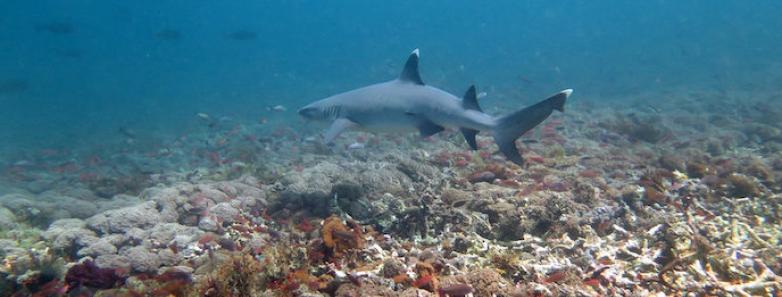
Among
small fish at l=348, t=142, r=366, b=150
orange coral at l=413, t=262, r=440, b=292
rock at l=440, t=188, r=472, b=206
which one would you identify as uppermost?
rock at l=440, t=188, r=472, b=206

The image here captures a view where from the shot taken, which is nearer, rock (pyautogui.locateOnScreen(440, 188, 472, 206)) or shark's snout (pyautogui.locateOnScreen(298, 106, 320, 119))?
rock (pyautogui.locateOnScreen(440, 188, 472, 206))

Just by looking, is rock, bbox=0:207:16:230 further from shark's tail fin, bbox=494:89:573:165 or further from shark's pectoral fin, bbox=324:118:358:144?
shark's tail fin, bbox=494:89:573:165

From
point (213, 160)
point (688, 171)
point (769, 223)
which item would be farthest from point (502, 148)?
point (213, 160)

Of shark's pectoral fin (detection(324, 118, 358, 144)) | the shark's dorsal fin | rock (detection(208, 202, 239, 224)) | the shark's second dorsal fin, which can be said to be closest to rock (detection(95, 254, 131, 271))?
rock (detection(208, 202, 239, 224))

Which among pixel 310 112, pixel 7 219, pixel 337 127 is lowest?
pixel 7 219

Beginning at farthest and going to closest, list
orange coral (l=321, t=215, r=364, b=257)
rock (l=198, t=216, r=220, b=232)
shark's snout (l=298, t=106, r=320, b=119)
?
shark's snout (l=298, t=106, r=320, b=119), rock (l=198, t=216, r=220, b=232), orange coral (l=321, t=215, r=364, b=257)

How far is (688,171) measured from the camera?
7.63 meters

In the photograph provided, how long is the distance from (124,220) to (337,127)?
125 inches

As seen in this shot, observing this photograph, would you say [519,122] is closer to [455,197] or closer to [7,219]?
[455,197]

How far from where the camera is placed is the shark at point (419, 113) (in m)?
6.14

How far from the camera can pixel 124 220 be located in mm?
5738

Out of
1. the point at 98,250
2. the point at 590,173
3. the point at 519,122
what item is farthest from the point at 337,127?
the point at 590,173

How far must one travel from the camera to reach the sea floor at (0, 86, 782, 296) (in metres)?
3.68

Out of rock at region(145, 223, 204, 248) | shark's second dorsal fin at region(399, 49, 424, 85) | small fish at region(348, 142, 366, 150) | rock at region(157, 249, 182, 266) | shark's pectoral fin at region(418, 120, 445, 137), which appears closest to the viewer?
rock at region(157, 249, 182, 266)
